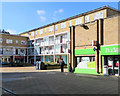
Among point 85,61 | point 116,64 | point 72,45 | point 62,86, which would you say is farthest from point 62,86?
→ point 72,45

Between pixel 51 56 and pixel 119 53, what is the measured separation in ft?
101

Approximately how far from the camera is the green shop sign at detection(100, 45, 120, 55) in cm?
1367

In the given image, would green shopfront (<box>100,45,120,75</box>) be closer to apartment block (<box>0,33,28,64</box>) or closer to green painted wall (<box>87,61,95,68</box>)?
green painted wall (<box>87,61,95,68</box>)

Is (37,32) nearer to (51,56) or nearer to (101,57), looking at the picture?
(51,56)

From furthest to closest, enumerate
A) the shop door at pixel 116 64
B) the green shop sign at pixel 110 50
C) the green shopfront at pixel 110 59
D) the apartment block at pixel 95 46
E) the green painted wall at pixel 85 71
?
1. the green painted wall at pixel 85 71
2. the apartment block at pixel 95 46
3. the shop door at pixel 116 64
4. the green shopfront at pixel 110 59
5. the green shop sign at pixel 110 50

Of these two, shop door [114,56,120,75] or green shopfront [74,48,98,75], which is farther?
green shopfront [74,48,98,75]

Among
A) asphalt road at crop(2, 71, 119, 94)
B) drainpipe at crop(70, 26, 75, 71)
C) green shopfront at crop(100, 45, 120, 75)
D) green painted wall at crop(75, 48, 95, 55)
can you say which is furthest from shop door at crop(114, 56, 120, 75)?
drainpipe at crop(70, 26, 75, 71)

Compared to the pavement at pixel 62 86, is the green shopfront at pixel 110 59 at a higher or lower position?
higher

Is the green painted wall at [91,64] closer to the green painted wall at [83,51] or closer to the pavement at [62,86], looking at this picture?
the green painted wall at [83,51]

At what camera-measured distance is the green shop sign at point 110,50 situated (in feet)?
44.9

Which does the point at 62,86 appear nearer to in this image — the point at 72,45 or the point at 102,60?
the point at 102,60

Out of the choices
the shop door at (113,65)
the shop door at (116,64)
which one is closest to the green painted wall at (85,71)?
the shop door at (113,65)

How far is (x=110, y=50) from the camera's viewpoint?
14.3 metres

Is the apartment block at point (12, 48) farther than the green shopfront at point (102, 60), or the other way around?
the apartment block at point (12, 48)
